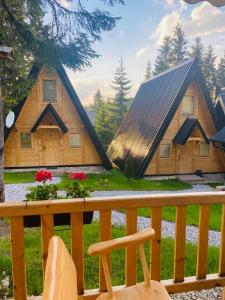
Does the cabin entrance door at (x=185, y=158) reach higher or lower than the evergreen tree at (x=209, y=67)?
lower

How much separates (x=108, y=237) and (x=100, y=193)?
6.46 metres

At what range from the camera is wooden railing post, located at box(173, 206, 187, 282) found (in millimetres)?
1867

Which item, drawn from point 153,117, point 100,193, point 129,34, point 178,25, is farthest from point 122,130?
point 178,25

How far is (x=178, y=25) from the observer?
27.6 m

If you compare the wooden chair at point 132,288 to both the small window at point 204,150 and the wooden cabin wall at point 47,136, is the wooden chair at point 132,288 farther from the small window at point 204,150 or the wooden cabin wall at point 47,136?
the small window at point 204,150

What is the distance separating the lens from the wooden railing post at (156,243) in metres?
1.83

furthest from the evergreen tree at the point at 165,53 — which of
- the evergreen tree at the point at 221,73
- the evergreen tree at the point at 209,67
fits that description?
the evergreen tree at the point at 221,73

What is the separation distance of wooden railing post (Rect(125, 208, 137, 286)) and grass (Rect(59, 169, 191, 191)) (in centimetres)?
678

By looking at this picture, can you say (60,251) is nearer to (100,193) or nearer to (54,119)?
(100,193)

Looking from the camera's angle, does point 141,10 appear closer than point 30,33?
Yes

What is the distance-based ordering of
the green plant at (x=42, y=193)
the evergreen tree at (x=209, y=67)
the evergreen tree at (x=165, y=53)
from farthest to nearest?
1. the evergreen tree at (x=165, y=53)
2. the evergreen tree at (x=209, y=67)
3. the green plant at (x=42, y=193)

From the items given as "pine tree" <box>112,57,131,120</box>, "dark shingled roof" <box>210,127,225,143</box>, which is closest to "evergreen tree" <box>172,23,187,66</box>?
"pine tree" <box>112,57,131,120</box>

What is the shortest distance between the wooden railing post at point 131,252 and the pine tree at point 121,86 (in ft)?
79.9

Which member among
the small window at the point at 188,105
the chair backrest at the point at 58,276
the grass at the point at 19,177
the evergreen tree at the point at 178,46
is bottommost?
the grass at the point at 19,177
